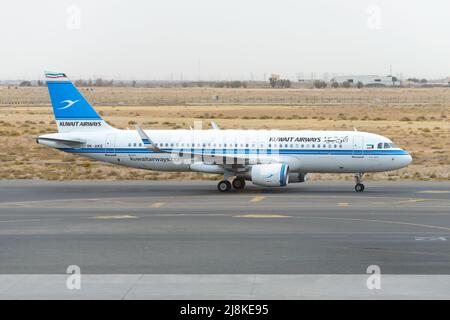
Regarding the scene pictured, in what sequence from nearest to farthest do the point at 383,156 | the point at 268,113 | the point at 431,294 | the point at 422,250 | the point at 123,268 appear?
the point at 431,294 → the point at 123,268 → the point at 422,250 → the point at 383,156 → the point at 268,113

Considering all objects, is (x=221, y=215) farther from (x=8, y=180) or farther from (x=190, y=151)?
(x=8, y=180)

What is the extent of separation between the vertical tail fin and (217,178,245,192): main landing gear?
6828mm

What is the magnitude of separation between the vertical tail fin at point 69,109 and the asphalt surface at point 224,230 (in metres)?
3.14

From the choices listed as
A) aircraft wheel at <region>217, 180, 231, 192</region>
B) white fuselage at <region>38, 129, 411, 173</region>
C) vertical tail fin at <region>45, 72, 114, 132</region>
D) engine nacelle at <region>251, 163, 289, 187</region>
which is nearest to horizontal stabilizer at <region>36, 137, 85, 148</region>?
vertical tail fin at <region>45, 72, 114, 132</region>

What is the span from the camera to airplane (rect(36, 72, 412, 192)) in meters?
40.8

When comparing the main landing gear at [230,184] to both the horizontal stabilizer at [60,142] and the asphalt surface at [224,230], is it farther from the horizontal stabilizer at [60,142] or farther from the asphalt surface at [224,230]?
the horizontal stabilizer at [60,142]

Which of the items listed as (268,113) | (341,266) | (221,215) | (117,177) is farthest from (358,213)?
(268,113)

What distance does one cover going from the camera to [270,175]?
3928 centimetres

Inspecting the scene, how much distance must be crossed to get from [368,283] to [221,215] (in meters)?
13.0

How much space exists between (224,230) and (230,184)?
42.3 ft

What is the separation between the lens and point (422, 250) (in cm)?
2428

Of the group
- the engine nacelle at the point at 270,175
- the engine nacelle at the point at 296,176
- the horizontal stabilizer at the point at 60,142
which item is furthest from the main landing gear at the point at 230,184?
the horizontal stabilizer at the point at 60,142

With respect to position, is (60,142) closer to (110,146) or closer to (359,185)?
(110,146)

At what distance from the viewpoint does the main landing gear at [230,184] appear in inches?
1615
